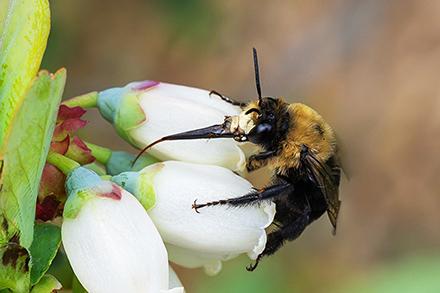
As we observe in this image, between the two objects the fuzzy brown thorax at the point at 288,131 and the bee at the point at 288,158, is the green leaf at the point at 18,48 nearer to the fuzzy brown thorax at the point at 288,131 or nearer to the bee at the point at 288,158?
the bee at the point at 288,158

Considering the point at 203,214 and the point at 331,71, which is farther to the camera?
the point at 331,71

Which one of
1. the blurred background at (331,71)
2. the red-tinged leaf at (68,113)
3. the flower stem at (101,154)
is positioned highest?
the red-tinged leaf at (68,113)

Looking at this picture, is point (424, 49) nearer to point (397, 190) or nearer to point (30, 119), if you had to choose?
point (397, 190)

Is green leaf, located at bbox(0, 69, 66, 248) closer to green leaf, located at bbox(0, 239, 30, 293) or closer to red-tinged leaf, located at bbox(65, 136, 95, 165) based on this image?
green leaf, located at bbox(0, 239, 30, 293)

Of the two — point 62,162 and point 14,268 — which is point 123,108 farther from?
point 14,268

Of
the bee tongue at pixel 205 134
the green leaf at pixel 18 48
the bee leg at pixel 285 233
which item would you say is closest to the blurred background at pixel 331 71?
the bee leg at pixel 285 233

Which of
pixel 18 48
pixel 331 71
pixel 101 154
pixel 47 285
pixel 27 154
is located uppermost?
pixel 18 48

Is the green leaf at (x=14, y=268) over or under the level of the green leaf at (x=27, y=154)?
under

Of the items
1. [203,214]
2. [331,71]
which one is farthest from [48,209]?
[331,71]
